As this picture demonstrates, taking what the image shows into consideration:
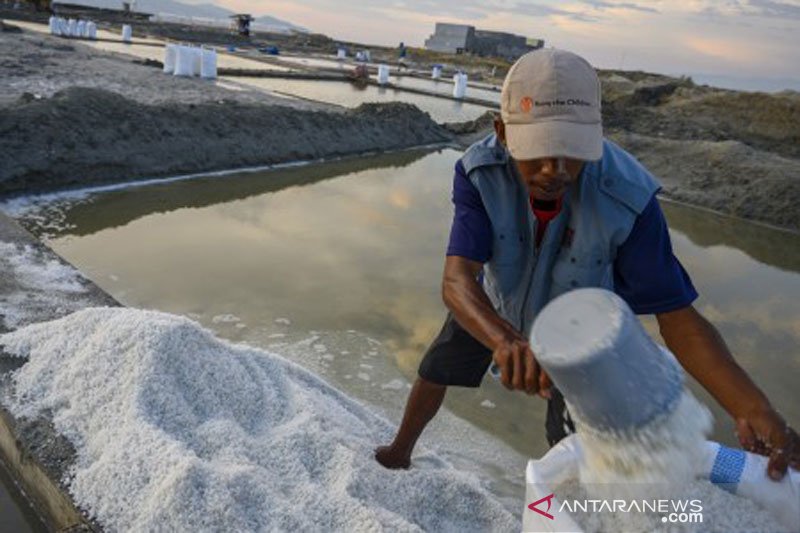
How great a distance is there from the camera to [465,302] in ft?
5.13

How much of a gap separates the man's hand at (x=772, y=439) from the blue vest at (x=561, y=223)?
19.0 inches

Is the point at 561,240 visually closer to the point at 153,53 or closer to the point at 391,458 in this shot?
the point at 391,458

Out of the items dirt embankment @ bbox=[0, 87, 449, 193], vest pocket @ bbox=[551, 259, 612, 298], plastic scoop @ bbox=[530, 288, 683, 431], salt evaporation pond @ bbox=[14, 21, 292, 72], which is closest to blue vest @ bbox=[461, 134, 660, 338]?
vest pocket @ bbox=[551, 259, 612, 298]

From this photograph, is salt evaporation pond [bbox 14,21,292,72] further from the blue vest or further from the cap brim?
the cap brim

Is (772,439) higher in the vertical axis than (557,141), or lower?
lower

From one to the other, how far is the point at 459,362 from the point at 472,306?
46 cm

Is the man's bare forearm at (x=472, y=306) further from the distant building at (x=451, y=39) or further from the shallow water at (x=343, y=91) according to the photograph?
the distant building at (x=451, y=39)

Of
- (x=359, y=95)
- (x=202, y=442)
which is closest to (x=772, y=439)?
(x=202, y=442)

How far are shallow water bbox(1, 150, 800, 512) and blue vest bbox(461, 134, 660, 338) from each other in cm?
96

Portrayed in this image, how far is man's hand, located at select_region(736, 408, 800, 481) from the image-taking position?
133 centimetres

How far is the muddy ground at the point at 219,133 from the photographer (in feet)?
17.6

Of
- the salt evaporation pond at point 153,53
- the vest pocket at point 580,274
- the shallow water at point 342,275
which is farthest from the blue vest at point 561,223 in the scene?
the salt evaporation pond at point 153,53

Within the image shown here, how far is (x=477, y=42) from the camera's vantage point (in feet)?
135

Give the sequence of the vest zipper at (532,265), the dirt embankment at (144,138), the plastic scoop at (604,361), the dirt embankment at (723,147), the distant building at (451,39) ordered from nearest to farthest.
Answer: the plastic scoop at (604,361) < the vest zipper at (532,265) < the dirt embankment at (144,138) < the dirt embankment at (723,147) < the distant building at (451,39)
